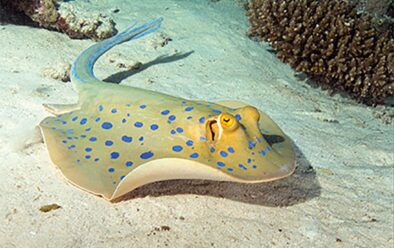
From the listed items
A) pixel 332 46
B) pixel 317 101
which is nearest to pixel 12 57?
pixel 317 101

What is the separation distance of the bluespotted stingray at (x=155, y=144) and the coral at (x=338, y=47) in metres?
3.09

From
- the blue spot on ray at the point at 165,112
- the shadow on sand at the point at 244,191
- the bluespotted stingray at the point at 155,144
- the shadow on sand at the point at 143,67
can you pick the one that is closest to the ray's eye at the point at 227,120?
the bluespotted stingray at the point at 155,144

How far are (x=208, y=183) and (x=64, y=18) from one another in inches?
156

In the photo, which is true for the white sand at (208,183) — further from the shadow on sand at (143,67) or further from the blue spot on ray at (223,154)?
the blue spot on ray at (223,154)

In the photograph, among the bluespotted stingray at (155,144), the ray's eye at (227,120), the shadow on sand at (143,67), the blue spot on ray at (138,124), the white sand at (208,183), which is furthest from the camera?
the shadow on sand at (143,67)

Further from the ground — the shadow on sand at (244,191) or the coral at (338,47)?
the coral at (338,47)

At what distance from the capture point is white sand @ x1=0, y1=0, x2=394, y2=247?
8.18 feet

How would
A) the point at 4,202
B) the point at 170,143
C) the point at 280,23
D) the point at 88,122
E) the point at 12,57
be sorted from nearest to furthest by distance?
the point at 4,202 → the point at 170,143 → the point at 88,122 → the point at 12,57 → the point at 280,23

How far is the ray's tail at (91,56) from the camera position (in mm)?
3919

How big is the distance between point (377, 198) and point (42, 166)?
3.16m

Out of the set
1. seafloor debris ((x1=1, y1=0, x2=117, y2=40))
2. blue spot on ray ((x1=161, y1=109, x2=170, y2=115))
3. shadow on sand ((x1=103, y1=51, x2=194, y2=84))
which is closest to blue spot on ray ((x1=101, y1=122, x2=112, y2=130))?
blue spot on ray ((x1=161, y1=109, x2=170, y2=115))

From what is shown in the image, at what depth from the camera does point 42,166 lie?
2943mm

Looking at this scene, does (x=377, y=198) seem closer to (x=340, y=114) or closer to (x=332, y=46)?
(x=340, y=114)

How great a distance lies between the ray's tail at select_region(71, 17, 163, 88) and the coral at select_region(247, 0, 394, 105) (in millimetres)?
2460
